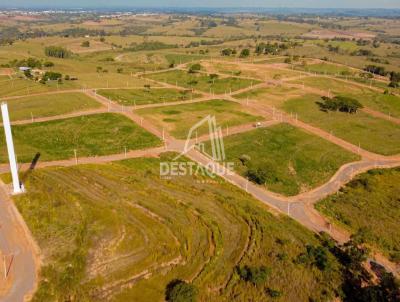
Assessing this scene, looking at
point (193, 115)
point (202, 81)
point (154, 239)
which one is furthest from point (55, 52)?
point (154, 239)

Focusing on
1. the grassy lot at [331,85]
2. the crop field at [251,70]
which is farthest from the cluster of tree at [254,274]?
A: the crop field at [251,70]

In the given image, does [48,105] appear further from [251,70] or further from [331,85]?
[331,85]

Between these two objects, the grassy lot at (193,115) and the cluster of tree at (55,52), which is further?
the cluster of tree at (55,52)

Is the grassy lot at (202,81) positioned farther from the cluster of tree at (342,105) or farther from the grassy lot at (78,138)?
the grassy lot at (78,138)

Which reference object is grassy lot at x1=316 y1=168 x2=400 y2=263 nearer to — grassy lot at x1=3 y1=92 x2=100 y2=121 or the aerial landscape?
the aerial landscape

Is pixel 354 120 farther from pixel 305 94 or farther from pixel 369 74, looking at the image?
pixel 369 74

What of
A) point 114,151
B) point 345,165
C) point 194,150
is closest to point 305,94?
point 345,165

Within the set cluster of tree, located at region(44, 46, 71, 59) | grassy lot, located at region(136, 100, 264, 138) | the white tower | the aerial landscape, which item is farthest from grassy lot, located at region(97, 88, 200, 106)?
cluster of tree, located at region(44, 46, 71, 59)
